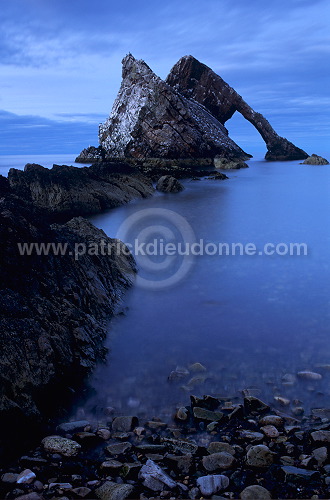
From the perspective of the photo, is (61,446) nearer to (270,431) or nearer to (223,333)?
(270,431)

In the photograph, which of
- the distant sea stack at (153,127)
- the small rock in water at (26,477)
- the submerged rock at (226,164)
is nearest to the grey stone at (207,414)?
the small rock in water at (26,477)

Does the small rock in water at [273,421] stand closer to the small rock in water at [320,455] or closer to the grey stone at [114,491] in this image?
the small rock in water at [320,455]

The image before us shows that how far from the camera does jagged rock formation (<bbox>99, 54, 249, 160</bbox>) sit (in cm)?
4728

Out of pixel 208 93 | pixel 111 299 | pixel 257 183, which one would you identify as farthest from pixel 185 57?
pixel 111 299

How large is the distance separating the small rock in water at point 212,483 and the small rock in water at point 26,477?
50.1 inches

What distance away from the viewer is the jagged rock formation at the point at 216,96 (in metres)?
64.6

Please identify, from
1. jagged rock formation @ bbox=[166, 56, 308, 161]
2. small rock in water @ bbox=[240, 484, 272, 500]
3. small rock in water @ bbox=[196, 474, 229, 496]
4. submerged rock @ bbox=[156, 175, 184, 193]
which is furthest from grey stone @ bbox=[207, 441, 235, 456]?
jagged rock formation @ bbox=[166, 56, 308, 161]

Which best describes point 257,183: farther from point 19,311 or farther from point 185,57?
point 185,57

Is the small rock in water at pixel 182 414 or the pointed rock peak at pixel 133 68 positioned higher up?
the pointed rock peak at pixel 133 68

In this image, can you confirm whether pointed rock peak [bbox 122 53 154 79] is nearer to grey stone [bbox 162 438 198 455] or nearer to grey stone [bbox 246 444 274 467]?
grey stone [bbox 162 438 198 455]

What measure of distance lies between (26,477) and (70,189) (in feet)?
50.6

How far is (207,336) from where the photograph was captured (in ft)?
19.9

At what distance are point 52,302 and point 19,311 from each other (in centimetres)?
66

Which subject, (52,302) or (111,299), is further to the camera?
(111,299)
